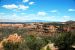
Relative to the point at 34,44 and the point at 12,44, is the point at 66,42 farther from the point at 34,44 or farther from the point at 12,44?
the point at 12,44

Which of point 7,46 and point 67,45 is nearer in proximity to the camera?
point 67,45

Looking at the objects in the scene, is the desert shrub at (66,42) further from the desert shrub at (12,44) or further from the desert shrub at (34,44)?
the desert shrub at (12,44)

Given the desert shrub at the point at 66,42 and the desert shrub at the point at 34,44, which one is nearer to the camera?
the desert shrub at the point at 66,42

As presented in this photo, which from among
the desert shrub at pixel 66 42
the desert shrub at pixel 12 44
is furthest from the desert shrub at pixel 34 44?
the desert shrub at pixel 66 42

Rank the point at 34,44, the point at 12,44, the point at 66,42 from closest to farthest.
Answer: the point at 66,42, the point at 34,44, the point at 12,44

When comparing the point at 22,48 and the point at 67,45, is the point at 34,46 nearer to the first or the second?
the point at 22,48

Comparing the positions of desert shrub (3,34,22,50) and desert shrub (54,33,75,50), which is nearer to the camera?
desert shrub (54,33,75,50)

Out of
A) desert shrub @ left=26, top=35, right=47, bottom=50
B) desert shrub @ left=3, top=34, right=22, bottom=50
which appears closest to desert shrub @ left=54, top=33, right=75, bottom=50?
desert shrub @ left=26, top=35, right=47, bottom=50

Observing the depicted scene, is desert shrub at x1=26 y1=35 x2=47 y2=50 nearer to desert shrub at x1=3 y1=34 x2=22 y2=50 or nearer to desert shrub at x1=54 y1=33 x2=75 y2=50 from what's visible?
desert shrub at x1=3 y1=34 x2=22 y2=50

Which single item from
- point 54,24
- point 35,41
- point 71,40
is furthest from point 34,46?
point 54,24

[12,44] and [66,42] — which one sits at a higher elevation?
[66,42]

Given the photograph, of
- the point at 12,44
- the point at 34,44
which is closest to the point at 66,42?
the point at 34,44
